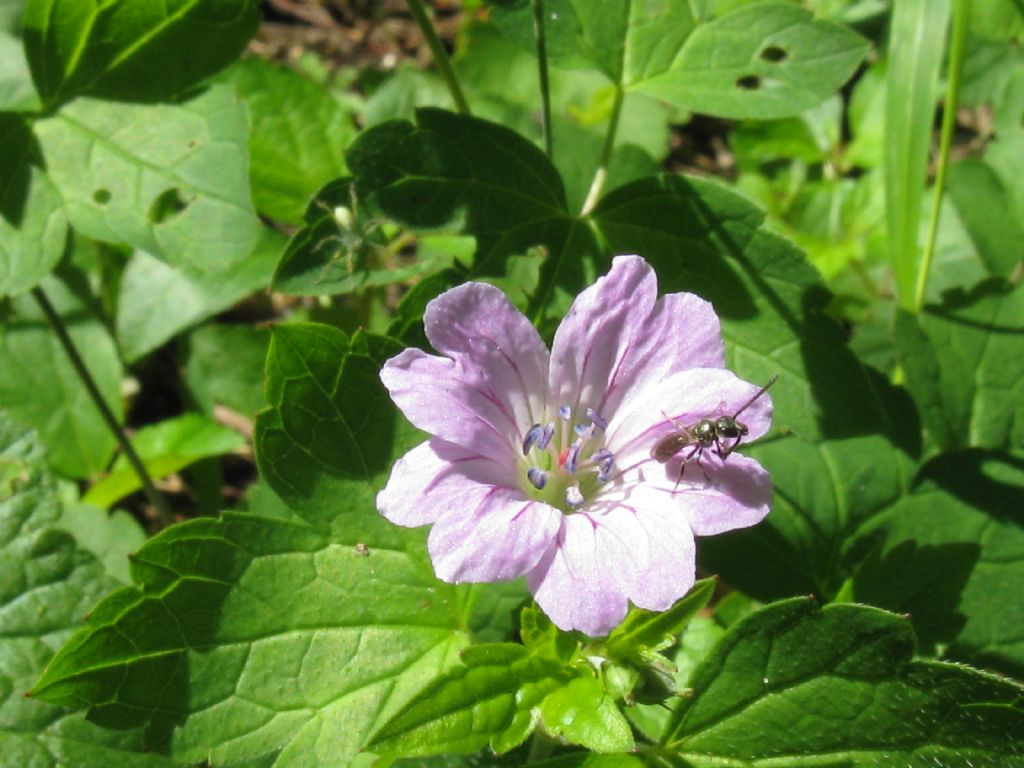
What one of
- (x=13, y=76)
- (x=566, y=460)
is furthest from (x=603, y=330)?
(x=13, y=76)

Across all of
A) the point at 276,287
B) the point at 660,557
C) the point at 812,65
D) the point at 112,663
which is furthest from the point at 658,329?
the point at 112,663

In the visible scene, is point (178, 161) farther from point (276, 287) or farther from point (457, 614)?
point (457, 614)

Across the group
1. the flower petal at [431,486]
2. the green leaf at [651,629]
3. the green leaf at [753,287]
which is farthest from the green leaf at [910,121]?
the flower petal at [431,486]

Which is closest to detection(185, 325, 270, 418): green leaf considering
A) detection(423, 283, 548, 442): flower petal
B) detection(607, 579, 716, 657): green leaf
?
detection(423, 283, 548, 442): flower petal

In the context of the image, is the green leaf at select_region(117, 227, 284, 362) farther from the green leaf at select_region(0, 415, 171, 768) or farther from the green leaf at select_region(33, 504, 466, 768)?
the green leaf at select_region(33, 504, 466, 768)

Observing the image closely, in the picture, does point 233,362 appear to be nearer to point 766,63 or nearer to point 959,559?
point 766,63
